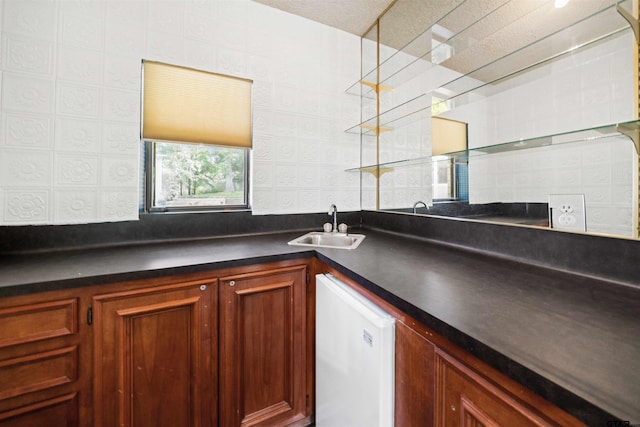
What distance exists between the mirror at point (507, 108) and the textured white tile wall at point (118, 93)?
55 centimetres

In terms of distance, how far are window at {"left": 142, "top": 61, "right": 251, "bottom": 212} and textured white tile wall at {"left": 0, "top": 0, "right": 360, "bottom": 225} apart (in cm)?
7

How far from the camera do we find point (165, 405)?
3.48ft

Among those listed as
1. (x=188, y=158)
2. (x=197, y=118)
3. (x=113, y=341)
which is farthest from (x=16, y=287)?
(x=197, y=118)

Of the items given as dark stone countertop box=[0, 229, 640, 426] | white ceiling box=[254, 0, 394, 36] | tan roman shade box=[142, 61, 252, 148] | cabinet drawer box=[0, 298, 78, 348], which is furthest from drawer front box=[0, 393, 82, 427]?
white ceiling box=[254, 0, 394, 36]

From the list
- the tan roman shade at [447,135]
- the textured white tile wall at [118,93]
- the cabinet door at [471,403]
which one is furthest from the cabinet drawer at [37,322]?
the tan roman shade at [447,135]

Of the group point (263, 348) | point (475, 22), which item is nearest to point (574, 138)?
point (475, 22)

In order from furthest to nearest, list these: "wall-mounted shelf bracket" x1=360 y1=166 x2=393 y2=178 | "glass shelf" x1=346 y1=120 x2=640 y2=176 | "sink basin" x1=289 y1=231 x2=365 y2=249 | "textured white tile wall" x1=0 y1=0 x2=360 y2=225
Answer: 1. "wall-mounted shelf bracket" x1=360 y1=166 x2=393 y2=178
2. "sink basin" x1=289 y1=231 x2=365 y2=249
3. "textured white tile wall" x1=0 y1=0 x2=360 y2=225
4. "glass shelf" x1=346 y1=120 x2=640 y2=176

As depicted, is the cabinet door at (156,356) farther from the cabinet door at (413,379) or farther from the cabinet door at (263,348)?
the cabinet door at (413,379)

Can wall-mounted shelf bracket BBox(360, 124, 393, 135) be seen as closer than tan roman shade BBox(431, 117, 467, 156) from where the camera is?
No

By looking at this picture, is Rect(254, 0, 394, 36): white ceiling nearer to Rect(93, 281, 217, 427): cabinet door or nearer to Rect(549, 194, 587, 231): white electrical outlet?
Rect(549, 194, 587, 231): white electrical outlet

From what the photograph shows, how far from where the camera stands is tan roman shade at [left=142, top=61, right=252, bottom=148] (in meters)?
1.52

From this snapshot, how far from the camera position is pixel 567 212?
1035mm

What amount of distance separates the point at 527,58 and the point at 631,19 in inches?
14.7

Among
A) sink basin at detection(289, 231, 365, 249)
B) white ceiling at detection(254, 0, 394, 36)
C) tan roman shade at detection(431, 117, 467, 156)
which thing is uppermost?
white ceiling at detection(254, 0, 394, 36)
